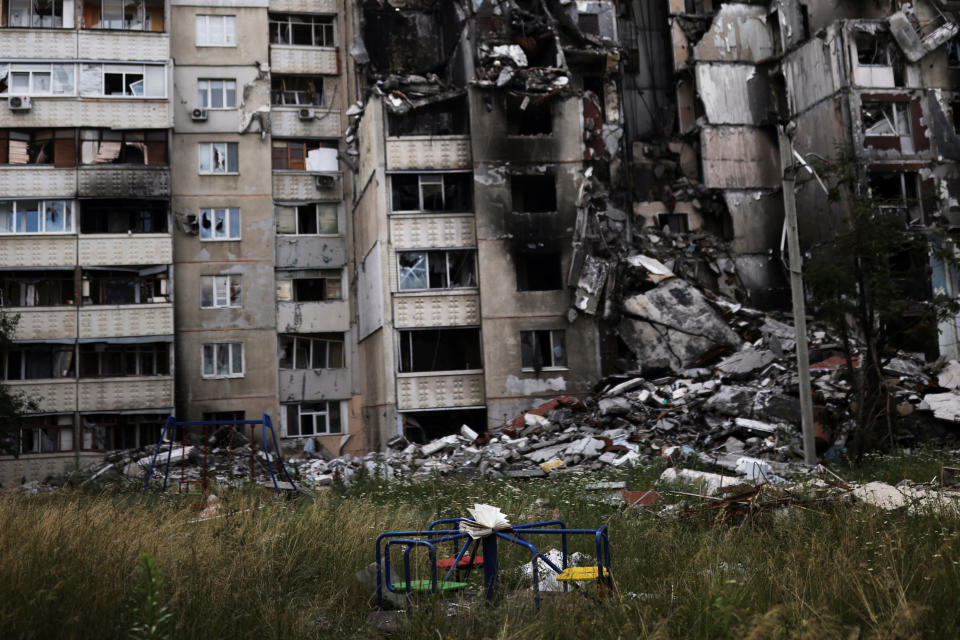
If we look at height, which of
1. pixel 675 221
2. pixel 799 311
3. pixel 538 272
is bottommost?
pixel 799 311

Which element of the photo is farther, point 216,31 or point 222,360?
point 216,31

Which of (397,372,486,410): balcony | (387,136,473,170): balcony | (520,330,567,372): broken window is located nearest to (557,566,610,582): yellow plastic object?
(397,372,486,410): balcony

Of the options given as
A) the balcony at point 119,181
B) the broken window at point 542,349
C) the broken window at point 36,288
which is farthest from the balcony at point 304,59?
the broken window at point 542,349

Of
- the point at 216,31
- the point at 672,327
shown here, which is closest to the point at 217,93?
the point at 216,31

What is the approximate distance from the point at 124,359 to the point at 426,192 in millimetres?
11724

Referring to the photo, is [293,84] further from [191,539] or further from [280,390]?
[191,539]

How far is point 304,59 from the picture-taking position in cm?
3353

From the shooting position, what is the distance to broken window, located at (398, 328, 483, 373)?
1119 inches

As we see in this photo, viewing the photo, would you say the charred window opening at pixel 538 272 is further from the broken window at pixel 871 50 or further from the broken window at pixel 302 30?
the broken window at pixel 871 50

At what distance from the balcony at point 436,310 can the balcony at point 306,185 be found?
681 cm

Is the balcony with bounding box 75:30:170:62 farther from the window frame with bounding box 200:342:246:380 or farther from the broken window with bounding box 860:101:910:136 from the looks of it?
the broken window with bounding box 860:101:910:136

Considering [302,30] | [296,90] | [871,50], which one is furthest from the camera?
[302,30]

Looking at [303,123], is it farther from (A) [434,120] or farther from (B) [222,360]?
(B) [222,360]

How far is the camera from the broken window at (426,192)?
29.0 metres
